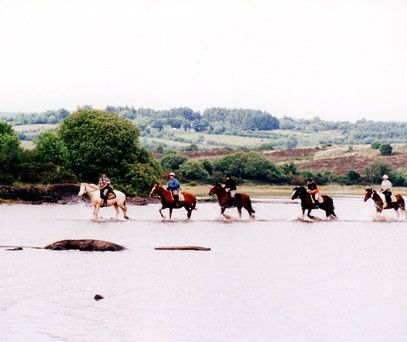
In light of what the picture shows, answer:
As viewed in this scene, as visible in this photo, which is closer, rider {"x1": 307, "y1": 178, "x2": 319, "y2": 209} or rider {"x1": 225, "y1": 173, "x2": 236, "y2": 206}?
rider {"x1": 225, "y1": 173, "x2": 236, "y2": 206}

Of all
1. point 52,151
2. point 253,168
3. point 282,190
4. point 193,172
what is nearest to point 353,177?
point 282,190

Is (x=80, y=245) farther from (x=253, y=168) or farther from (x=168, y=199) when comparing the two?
(x=253, y=168)

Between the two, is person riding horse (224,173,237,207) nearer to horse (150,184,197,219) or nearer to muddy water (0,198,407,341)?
horse (150,184,197,219)

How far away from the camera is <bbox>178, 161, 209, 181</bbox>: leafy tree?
10825 cm

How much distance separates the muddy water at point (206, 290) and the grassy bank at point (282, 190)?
62.3m

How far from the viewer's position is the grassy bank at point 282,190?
9988 centimetres

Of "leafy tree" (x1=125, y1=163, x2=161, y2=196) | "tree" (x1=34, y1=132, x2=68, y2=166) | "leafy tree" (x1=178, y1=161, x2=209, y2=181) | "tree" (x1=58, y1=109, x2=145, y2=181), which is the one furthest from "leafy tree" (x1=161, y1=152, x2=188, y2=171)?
"tree" (x1=34, y1=132, x2=68, y2=166)

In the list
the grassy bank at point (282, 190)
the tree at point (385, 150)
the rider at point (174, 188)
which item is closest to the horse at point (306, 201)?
the rider at point (174, 188)

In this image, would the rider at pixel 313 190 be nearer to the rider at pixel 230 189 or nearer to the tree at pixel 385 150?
the rider at pixel 230 189

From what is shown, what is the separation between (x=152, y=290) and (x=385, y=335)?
7367 millimetres

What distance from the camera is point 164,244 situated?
106ft

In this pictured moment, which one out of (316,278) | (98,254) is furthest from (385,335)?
(98,254)

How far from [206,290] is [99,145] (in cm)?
5156

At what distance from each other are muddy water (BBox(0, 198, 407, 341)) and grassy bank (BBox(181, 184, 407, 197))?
6228 cm
